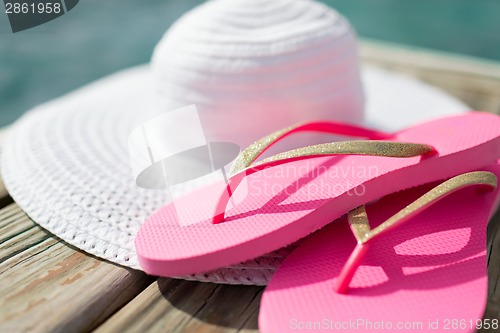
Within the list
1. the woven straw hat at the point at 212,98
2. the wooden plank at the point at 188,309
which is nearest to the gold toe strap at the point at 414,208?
the wooden plank at the point at 188,309

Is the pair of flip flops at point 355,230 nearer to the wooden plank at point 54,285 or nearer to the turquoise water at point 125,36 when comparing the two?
the wooden plank at point 54,285

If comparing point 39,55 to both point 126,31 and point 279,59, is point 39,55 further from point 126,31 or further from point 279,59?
point 279,59

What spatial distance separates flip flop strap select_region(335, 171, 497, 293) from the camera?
1.45 feet

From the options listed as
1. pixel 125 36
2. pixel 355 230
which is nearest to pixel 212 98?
pixel 355 230

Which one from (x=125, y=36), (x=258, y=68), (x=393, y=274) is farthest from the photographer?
(x=125, y=36)

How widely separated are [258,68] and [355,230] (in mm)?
269

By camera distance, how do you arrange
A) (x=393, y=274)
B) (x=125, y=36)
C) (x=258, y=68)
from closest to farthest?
(x=393, y=274) < (x=258, y=68) < (x=125, y=36)

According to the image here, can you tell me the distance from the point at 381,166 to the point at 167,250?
0.25 metres

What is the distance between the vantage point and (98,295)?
48 cm

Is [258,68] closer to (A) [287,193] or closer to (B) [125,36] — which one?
(A) [287,193]

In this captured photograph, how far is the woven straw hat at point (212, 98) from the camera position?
0.61 meters

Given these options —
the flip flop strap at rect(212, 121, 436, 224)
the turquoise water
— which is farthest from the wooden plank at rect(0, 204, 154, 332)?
the turquoise water

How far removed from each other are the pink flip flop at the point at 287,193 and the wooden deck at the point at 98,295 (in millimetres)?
33

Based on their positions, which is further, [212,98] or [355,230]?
[212,98]
